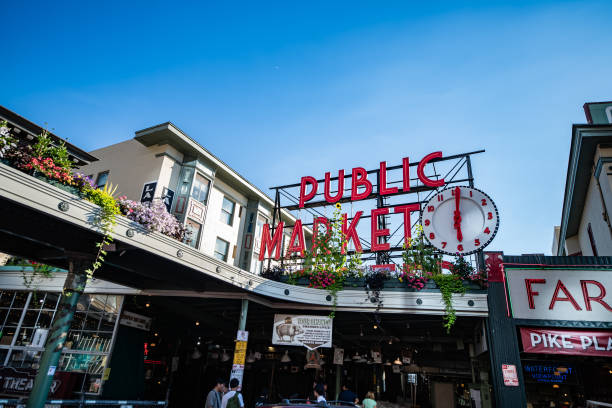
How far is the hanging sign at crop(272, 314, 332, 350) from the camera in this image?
1399cm

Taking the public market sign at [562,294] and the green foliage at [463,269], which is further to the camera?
the green foliage at [463,269]

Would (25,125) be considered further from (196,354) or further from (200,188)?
(196,354)

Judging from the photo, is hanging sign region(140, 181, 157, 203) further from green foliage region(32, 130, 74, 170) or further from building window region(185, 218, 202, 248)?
green foliage region(32, 130, 74, 170)

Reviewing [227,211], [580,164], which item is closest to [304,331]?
[580,164]

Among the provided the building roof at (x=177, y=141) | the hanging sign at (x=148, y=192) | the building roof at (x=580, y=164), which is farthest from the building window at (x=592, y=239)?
the hanging sign at (x=148, y=192)

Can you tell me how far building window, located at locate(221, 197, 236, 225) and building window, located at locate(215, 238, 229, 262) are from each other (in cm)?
152

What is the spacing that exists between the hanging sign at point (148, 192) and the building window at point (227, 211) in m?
6.20

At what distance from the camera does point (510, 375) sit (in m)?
12.0

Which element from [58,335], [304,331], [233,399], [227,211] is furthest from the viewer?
[227,211]

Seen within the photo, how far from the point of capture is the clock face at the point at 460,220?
1537 centimetres

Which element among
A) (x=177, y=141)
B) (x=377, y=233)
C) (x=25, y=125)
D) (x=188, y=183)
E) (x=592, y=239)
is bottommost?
(x=377, y=233)

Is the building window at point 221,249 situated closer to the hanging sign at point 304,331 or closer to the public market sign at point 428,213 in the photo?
the public market sign at point 428,213

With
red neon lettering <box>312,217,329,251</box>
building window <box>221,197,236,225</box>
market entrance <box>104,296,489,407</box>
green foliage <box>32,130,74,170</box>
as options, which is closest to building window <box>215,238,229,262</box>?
building window <box>221,197,236,225</box>

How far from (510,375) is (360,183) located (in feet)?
42.4
